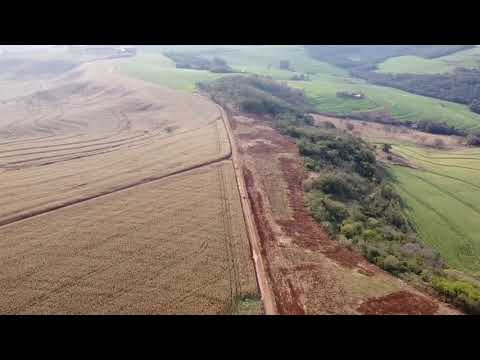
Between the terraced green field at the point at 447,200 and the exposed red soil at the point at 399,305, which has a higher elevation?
the exposed red soil at the point at 399,305

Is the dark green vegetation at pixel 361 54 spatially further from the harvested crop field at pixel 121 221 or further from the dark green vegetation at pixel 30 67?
the harvested crop field at pixel 121 221

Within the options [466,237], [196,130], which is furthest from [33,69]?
[466,237]

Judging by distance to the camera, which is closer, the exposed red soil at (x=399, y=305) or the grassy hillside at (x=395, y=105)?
the exposed red soil at (x=399, y=305)

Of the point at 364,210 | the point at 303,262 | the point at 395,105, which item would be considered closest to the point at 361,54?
the point at 395,105

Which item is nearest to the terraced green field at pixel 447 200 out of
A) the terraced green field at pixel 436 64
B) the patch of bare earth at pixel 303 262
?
the patch of bare earth at pixel 303 262

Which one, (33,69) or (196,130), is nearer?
(196,130)

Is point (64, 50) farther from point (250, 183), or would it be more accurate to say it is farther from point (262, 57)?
point (250, 183)
